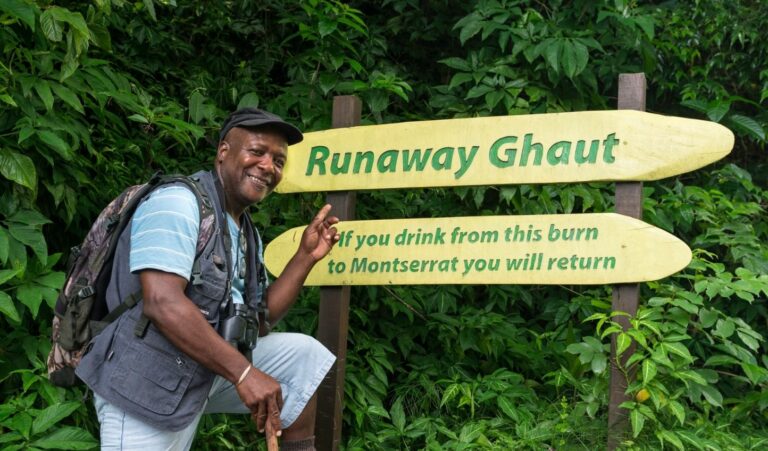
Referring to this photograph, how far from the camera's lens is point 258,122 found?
3170 mm

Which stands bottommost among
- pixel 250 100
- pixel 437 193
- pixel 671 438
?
pixel 671 438

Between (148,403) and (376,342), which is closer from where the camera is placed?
(148,403)

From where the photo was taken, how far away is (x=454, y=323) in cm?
466

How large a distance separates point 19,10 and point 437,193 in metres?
2.58

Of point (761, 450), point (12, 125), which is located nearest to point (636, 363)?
point (761, 450)

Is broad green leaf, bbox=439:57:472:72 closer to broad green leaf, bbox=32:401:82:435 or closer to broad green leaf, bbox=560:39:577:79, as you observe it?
broad green leaf, bbox=560:39:577:79

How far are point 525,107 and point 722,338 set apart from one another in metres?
1.66

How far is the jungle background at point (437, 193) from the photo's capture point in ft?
11.8

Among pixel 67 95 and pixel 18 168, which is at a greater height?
pixel 67 95

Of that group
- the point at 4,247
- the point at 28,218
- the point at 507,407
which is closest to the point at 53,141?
the point at 28,218

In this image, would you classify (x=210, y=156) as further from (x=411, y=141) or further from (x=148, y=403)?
(x=148, y=403)

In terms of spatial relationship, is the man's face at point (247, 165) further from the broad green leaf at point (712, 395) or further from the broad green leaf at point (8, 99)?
the broad green leaf at point (712, 395)

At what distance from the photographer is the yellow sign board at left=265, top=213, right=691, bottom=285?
3533 mm

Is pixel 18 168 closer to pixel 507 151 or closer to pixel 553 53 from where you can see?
pixel 507 151
